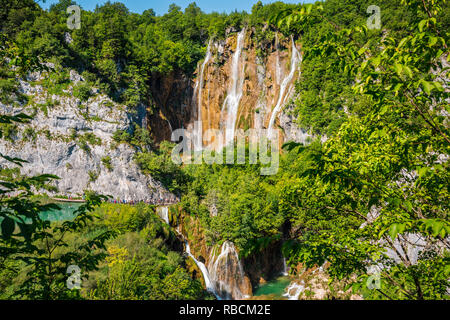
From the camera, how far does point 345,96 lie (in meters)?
28.2

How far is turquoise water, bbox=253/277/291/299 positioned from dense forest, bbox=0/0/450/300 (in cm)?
355

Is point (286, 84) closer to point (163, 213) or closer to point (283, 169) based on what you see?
point (283, 169)

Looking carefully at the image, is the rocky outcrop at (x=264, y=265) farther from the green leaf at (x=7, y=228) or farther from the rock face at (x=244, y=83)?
the green leaf at (x=7, y=228)

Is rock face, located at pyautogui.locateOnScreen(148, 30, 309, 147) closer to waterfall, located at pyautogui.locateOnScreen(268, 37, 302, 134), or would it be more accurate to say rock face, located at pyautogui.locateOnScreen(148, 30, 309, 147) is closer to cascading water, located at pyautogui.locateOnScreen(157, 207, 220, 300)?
waterfall, located at pyautogui.locateOnScreen(268, 37, 302, 134)

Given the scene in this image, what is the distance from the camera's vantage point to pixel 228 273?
63.6 ft

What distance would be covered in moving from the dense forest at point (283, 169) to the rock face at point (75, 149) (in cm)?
124

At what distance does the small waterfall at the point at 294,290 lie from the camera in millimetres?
17491

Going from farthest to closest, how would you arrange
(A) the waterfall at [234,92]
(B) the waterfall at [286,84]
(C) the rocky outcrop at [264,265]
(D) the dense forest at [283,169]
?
(A) the waterfall at [234,92]
(B) the waterfall at [286,84]
(C) the rocky outcrop at [264,265]
(D) the dense forest at [283,169]

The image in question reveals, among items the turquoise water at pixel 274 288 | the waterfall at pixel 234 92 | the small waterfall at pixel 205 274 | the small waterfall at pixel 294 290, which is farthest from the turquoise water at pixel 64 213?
the waterfall at pixel 234 92

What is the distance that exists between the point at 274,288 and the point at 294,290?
7.66 ft

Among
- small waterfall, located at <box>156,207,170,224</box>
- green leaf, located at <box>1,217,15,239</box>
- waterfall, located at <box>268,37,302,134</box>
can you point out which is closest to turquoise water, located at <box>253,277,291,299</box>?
small waterfall, located at <box>156,207,170,224</box>

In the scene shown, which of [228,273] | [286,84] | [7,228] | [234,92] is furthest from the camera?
[234,92]

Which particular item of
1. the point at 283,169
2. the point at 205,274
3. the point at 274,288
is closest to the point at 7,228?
the point at 205,274
